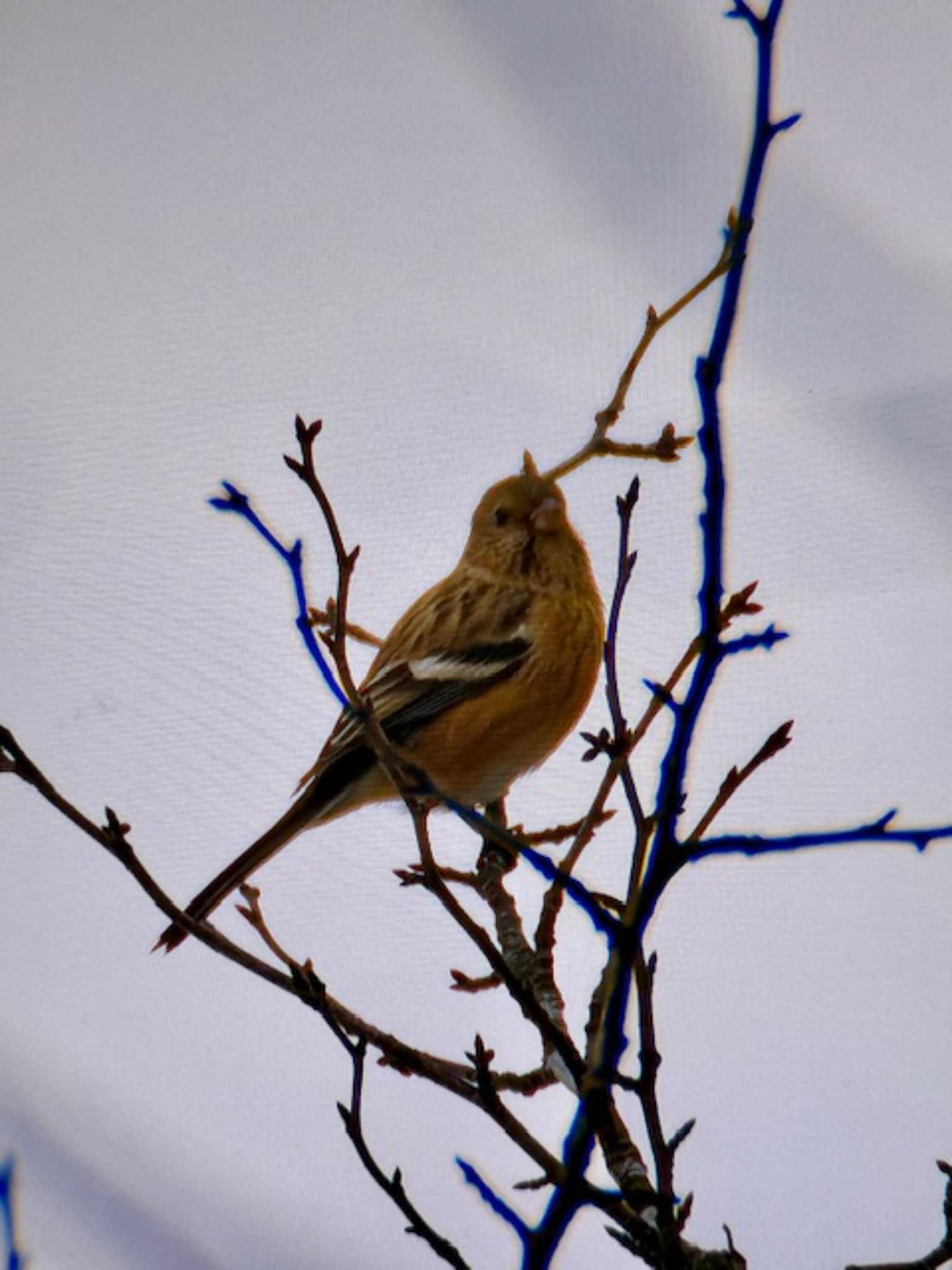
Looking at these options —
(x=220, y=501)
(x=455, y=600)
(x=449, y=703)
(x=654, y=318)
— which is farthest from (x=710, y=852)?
(x=455, y=600)

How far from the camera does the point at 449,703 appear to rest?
2.59 meters

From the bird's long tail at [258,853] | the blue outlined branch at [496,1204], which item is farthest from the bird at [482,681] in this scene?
the blue outlined branch at [496,1204]

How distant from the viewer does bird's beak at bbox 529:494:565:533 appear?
2.86 metres

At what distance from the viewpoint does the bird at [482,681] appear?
7.94ft

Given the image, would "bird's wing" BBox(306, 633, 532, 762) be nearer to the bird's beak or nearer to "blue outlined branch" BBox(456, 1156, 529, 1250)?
the bird's beak

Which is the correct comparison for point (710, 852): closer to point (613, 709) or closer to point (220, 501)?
point (613, 709)

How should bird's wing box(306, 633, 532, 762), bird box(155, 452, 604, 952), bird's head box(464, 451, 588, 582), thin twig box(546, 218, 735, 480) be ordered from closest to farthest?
thin twig box(546, 218, 735, 480) < bird box(155, 452, 604, 952) < bird's wing box(306, 633, 532, 762) < bird's head box(464, 451, 588, 582)

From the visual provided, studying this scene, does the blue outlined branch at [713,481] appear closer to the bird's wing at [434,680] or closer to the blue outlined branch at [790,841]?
the blue outlined branch at [790,841]

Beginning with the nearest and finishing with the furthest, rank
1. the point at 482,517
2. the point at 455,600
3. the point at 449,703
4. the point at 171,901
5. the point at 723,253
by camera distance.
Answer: the point at 723,253 < the point at 171,901 < the point at 449,703 < the point at 455,600 < the point at 482,517

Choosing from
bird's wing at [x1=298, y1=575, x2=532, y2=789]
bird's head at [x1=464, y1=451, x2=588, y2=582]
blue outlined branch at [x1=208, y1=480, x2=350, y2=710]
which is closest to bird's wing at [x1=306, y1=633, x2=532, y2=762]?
bird's wing at [x1=298, y1=575, x2=532, y2=789]

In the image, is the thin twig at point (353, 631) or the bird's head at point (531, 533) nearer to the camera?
the thin twig at point (353, 631)

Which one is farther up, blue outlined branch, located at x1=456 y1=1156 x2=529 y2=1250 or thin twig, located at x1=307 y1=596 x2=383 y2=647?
thin twig, located at x1=307 y1=596 x2=383 y2=647

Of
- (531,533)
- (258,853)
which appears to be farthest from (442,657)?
(258,853)

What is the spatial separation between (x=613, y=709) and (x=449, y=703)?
1.26 metres
